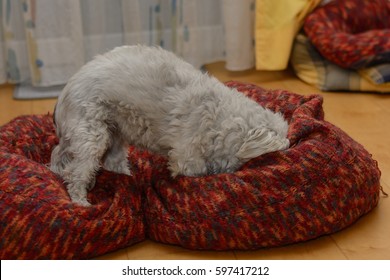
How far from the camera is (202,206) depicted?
2.01 m

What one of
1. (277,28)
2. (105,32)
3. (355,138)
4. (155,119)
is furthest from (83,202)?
(277,28)

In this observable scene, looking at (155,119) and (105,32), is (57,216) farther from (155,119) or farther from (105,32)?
(105,32)

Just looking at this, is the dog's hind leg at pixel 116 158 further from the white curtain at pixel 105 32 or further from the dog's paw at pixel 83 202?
the white curtain at pixel 105 32

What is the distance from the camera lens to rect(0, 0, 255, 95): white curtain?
346cm

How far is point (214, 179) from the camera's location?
2047 millimetres

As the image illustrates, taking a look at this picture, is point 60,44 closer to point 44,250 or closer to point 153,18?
point 153,18

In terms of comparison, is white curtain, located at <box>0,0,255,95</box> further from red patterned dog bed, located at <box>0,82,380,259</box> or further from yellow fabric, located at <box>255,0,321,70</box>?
red patterned dog bed, located at <box>0,82,380,259</box>

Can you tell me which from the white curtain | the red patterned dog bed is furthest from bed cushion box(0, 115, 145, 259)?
the white curtain

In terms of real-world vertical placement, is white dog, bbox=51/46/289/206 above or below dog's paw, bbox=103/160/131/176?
above

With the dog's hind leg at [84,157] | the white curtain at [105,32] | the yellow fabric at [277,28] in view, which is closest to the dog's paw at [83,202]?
the dog's hind leg at [84,157]

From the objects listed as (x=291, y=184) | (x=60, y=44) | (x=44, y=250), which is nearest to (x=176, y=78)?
(x=291, y=184)

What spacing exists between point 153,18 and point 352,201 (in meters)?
1.98

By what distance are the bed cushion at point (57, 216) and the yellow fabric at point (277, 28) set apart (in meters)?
1.74

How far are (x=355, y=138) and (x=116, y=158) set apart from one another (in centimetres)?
118
